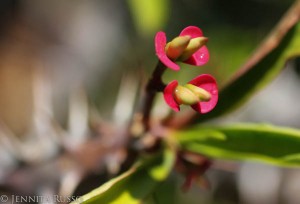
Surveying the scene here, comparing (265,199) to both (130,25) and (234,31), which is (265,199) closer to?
(234,31)

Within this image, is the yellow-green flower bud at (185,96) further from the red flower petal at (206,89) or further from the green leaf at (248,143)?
the green leaf at (248,143)

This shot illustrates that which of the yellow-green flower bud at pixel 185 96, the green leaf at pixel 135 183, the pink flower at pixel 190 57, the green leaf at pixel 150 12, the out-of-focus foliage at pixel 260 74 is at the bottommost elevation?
the green leaf at pixel 135 183

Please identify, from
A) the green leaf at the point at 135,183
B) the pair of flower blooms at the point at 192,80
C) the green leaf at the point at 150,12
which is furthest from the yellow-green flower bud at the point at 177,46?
the green leaf at the point at 150,12

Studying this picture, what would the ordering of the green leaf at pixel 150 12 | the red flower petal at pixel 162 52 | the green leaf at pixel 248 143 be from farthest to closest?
the green leaf at pixel 150 12 → the green leaf at pixel 248 143 → the red flower petal at pixel 162 52

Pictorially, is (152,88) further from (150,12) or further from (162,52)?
(150,12)

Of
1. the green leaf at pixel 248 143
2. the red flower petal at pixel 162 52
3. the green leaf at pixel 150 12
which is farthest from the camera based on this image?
the green leaf at pixel 150 12

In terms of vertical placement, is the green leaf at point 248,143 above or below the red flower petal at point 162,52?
below

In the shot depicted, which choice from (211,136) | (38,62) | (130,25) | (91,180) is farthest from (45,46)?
(211,136)
